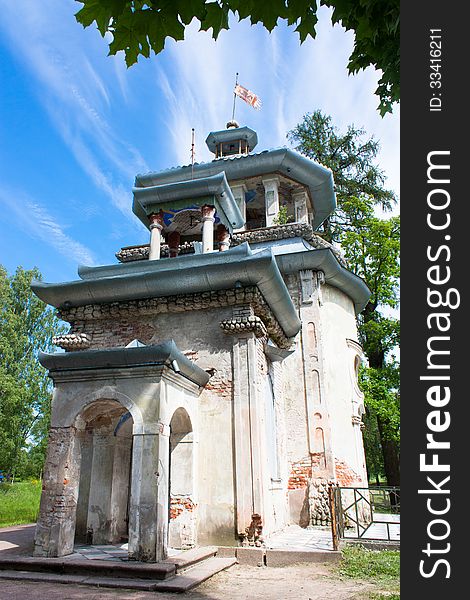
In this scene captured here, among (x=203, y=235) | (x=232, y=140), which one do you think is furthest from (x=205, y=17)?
(x=232, y=140)

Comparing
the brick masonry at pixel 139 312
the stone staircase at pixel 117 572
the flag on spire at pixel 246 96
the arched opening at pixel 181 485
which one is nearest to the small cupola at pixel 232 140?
the flag on spire at pixel 246 96

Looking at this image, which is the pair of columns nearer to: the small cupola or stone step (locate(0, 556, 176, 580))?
stone step (locate(0, 556, 176, 580))

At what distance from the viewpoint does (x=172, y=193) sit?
1254 cm

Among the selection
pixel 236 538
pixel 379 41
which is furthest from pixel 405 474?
pixel 236 538

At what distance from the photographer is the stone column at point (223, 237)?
13.4 meters

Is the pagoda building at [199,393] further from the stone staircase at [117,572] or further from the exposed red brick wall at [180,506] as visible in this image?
the stone staircase at [117,572]

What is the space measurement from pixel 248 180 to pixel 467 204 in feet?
52.8

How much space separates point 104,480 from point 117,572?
273 centimetres

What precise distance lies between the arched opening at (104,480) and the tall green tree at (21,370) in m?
20.5

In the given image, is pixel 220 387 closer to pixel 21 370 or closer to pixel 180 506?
pixel 180 506

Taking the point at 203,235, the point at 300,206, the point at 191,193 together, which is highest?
the point at 300,206

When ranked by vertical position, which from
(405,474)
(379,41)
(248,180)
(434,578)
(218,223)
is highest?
(248,180)

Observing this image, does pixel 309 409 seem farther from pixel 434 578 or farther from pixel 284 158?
pixel 434 578

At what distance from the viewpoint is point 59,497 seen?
810cm
